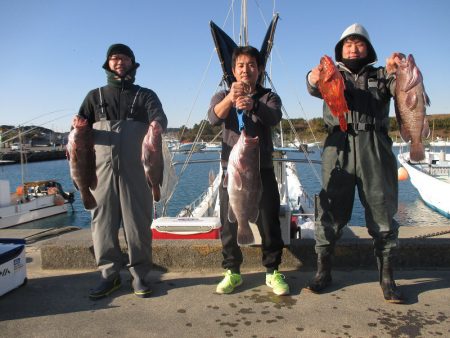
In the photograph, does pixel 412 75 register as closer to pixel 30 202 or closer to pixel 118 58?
pixel 118 58

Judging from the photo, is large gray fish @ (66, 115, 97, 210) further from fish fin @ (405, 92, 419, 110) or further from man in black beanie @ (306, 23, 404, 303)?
fish fin @ (405, 92, 419, 110)

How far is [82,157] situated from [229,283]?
1976mm

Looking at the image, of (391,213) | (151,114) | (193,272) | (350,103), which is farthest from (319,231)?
(151,114)

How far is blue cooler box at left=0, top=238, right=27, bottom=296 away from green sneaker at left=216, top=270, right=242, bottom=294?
2.17 meters

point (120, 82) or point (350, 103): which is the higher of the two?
point (120, 82)

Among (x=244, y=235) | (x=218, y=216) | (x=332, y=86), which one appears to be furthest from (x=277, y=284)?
(x=218, y=216)

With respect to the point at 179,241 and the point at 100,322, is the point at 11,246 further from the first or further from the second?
the point at 179,241

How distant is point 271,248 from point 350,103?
1684 mm

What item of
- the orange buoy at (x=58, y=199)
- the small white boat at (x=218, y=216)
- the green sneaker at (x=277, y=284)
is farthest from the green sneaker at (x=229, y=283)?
the orange buoy at (x=58, y=199)

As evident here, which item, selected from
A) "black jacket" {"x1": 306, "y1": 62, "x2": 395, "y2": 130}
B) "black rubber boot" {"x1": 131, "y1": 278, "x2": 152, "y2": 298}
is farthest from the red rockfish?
"black rubber boot" {"x1": 131, "y1": 278, "x2": 152, "y2": 298}

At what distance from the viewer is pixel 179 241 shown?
4738mm

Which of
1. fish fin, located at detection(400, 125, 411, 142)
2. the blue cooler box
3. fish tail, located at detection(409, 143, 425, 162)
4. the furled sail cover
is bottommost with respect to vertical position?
the blue cooler box

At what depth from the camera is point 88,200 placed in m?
3.66

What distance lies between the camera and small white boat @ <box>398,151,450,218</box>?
23.9 m
